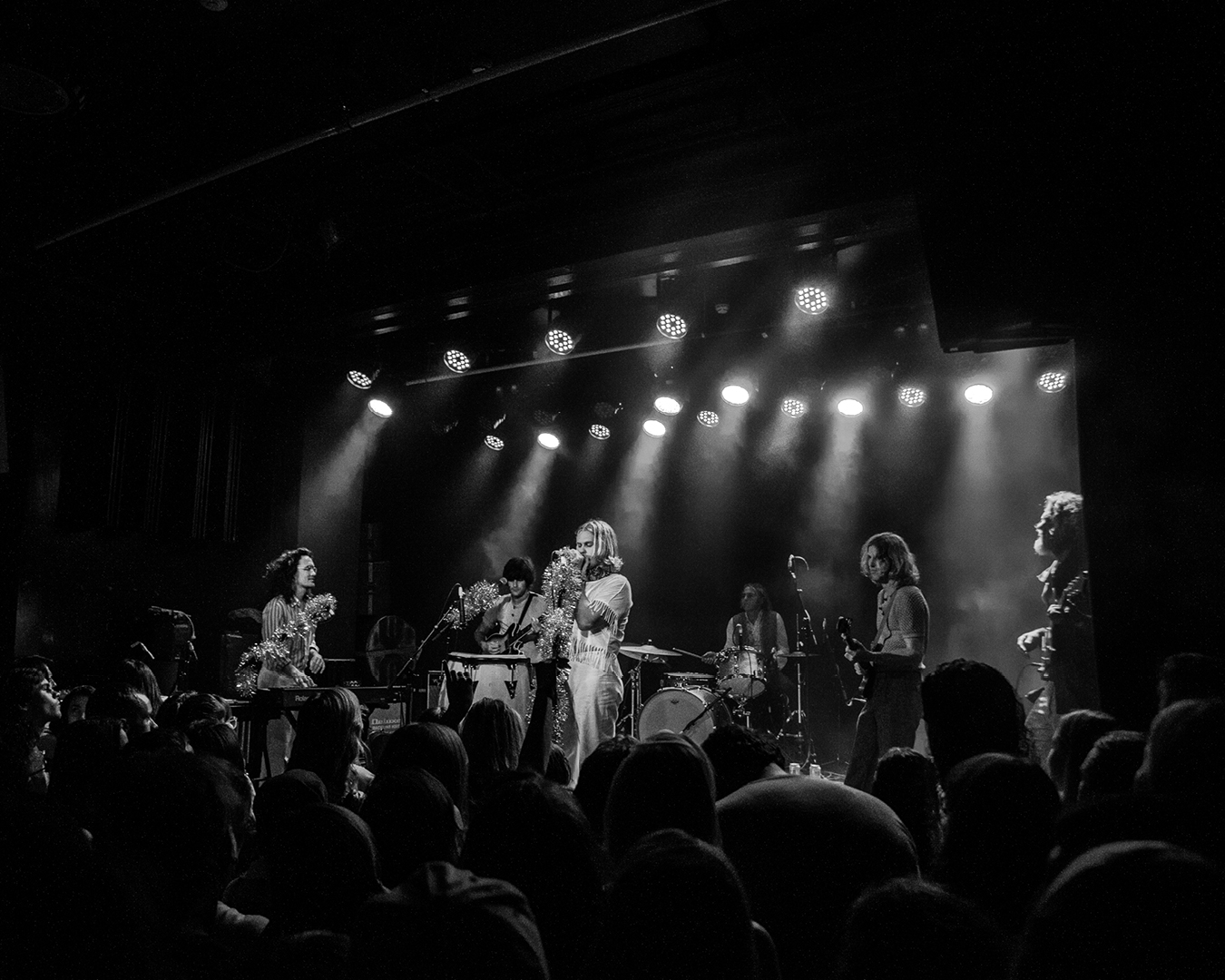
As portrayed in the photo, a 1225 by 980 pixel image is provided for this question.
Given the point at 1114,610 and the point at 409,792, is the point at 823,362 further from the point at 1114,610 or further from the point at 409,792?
the point at 409,792

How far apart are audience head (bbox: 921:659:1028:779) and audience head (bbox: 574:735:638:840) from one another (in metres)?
1.08

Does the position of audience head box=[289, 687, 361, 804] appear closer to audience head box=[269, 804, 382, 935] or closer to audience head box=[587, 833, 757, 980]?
audience head box=[269, 804, 382, 935]

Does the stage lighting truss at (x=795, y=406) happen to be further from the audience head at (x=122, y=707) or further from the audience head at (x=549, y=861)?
the audience head at (x=549, y=861)

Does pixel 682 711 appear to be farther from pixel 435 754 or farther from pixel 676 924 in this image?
pixel 676 924

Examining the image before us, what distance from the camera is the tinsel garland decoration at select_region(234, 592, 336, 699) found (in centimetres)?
755

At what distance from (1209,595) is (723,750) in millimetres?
2669

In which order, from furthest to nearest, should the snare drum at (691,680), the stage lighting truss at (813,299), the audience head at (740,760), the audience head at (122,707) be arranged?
the snare drum at (691,680) → the stage lighting truss at (813,299) → the audience head at (122,707) → the audience head at (740,760)

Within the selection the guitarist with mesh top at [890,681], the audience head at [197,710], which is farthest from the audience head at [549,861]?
the guitarist with mesh top at [890,681]

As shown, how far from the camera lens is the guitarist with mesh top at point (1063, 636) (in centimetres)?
593

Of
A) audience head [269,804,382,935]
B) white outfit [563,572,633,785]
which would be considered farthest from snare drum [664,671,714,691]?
audience head [269,804,382,935]

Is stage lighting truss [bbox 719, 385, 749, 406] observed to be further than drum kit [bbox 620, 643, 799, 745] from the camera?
Yes

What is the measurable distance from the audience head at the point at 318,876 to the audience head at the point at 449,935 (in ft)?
2.60

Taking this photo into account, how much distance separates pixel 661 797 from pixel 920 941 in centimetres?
105

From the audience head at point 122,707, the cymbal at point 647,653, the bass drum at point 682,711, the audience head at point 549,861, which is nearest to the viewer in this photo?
the audience head at point 549,861
